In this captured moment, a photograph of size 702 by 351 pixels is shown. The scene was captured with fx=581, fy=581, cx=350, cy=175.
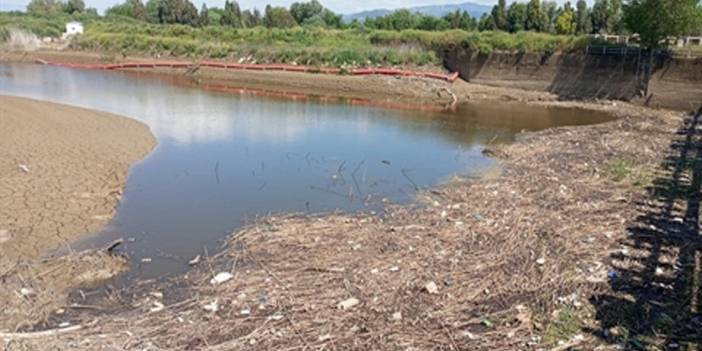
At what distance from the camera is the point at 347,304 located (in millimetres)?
6266

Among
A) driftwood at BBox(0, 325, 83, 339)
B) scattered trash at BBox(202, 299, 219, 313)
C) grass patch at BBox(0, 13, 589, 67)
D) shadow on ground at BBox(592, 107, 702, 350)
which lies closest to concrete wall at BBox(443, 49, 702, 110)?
grass patch at BBox(0, 13, 589, 67)

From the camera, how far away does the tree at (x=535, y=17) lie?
3991cm

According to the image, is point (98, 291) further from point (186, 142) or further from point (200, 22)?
point (200, 22)

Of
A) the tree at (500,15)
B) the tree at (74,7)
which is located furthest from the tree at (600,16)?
the tree at (74,7)

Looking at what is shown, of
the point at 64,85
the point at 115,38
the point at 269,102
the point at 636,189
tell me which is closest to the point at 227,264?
the point at 636,189

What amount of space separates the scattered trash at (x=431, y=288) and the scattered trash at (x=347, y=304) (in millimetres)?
849

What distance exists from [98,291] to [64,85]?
24712 millimetres

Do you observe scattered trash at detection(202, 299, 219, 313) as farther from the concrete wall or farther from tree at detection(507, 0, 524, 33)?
tree at detection(507, 0, 524, 33)

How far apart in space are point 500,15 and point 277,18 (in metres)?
21.3

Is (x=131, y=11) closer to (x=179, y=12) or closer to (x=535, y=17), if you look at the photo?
(x=179, y=12)

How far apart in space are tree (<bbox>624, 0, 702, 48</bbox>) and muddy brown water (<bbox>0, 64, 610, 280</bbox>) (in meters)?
4.50

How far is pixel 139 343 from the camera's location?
5.54 m

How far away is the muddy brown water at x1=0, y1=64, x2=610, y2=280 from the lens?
31.4ft

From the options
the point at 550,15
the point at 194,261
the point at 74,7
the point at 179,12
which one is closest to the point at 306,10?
the point at 179,12
